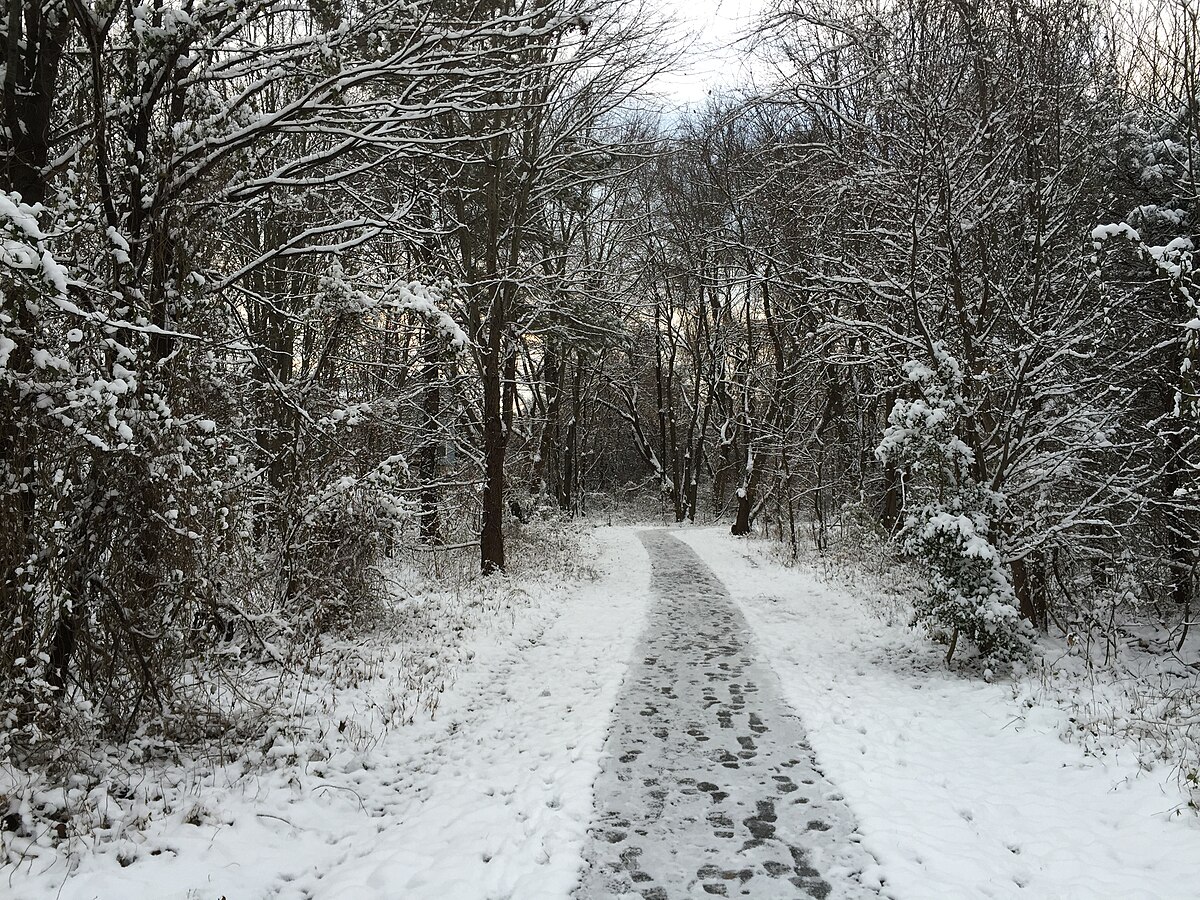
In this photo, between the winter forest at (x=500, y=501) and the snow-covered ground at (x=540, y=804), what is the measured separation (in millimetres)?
37

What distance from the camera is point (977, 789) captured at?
5.32 meters

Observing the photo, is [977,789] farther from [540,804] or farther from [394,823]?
[394,823]

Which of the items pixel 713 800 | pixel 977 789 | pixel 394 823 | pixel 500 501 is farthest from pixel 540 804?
pixel 500 501

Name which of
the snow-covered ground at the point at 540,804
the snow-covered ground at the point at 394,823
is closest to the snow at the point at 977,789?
the snow-covered ground at the point at 540,804

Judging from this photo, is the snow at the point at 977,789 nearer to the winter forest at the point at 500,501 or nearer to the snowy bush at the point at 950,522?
the winter forest at the point at 500,501

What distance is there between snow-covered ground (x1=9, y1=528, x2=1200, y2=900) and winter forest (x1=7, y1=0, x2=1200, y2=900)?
0.04 m

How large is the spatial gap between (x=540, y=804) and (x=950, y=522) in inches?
205

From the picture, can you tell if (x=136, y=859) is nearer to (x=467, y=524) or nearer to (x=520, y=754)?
(x=520, y=754)

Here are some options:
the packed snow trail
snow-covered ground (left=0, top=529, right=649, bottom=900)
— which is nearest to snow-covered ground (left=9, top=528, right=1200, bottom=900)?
snow-covered ground (left=0, top=529, right=649, bottom=900)

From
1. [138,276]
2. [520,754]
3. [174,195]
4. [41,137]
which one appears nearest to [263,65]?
[174,195]

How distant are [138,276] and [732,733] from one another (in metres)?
6.14

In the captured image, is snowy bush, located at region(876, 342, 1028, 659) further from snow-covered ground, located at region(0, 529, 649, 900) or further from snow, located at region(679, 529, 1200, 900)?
snow-covered ground, located at region(0, 529, 649, 900)

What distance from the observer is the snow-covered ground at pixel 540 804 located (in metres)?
4.00

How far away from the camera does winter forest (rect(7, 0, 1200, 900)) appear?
4.32m
